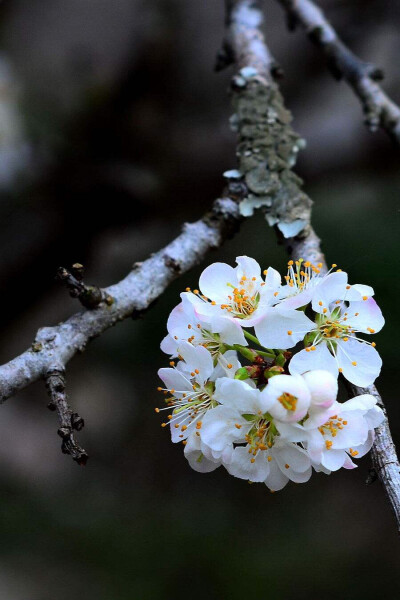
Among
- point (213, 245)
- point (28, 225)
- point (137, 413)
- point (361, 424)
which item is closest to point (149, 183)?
point (28, 225)

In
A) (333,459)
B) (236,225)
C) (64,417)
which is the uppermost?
(236,225)

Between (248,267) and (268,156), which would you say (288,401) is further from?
(268,156)

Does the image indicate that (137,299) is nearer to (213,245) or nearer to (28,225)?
(213,245)

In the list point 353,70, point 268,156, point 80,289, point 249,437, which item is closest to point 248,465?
point 249,437

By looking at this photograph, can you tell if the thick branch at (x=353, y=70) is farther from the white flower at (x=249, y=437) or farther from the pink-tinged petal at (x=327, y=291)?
the white flower at (x=249, y=437)

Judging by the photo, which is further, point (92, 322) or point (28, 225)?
point (28, 225)
